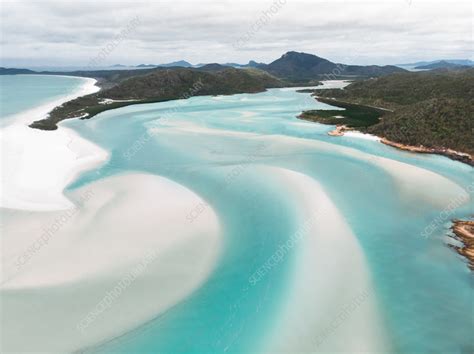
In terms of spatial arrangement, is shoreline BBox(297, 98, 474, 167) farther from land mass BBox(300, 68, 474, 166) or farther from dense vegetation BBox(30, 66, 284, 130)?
dense vegetation BBox(30, 66, 284, 130)

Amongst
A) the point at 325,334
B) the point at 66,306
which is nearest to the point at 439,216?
the point at 325,334

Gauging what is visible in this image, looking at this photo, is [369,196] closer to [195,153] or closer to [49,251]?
[195,153]

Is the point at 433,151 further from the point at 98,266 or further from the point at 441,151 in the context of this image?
the point at 98,266

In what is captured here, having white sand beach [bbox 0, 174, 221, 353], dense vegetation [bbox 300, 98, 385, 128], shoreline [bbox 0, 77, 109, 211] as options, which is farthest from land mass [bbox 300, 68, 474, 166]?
shoreline [bbox 0, 77, 109, 211]

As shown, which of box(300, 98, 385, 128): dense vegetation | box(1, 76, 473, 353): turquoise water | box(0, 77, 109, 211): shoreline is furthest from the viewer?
box(300, 98, 385, 128): dense vegetation

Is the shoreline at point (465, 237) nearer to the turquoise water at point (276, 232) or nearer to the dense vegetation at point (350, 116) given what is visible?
the turquoise water at point (276, 232)

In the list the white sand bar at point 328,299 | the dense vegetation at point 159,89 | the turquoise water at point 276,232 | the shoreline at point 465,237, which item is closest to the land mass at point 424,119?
the turquoise water at point 276,232
